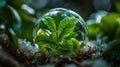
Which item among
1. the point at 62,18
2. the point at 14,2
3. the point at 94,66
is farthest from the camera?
the point at 14,2

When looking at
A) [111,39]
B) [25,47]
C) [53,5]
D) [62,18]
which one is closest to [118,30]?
[111,39]

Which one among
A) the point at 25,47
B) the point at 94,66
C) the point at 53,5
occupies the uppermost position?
the point at 53,5

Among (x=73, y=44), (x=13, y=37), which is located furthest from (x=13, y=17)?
(x=73, y=44)

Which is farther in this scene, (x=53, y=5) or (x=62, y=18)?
(x=53, y=5)

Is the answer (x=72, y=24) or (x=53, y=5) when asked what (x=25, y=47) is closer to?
(x=72, y=24)

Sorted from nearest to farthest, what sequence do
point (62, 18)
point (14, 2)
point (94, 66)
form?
point (94, 66)
point (62, 18)
point (14, 2)

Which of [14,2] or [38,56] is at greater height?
[14,2]

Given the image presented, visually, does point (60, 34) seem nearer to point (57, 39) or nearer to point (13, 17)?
point (57, 39)

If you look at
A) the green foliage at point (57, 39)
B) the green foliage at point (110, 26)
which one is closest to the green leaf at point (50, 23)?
the green foliage at point (57, 39)
